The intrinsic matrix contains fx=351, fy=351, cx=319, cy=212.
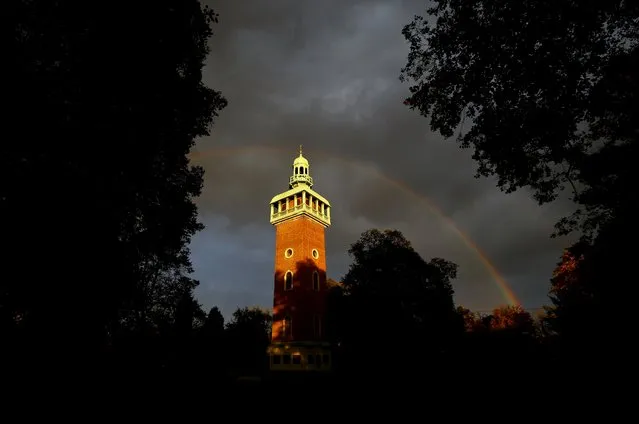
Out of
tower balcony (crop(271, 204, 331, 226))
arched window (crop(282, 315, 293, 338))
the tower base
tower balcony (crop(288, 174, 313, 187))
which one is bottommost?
the tower base

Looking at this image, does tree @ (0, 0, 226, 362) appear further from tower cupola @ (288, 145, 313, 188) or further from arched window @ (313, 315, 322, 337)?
tower cupola @ (288, 145, 313, 188)

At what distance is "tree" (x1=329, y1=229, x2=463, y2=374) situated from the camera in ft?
110

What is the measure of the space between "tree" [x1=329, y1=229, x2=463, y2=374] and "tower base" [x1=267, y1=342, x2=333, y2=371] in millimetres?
3640

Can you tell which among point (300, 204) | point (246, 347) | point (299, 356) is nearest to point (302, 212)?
point (300, 204)

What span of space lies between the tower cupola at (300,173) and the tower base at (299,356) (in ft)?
60.3

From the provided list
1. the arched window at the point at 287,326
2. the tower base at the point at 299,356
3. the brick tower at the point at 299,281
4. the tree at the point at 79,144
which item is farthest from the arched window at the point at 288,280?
the tree at the point at 79,144

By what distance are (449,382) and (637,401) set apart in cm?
612

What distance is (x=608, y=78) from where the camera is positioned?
28.5 ft

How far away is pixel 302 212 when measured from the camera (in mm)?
36344

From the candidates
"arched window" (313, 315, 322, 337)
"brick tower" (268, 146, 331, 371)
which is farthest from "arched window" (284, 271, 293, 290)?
"arched window" (313, 315, 322, 337)

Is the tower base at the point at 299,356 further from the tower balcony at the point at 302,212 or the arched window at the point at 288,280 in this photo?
the tower balcony at the point at 302,212

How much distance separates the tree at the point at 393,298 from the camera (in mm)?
33438

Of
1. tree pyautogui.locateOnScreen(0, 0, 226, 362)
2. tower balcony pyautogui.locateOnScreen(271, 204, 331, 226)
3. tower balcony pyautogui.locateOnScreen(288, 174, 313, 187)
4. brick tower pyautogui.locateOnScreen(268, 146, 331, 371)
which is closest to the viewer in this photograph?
tree pyautogui.locateOnScreen(0, 0, 226, 362)

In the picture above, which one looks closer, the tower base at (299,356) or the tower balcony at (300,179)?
the tower base at (299,356)
